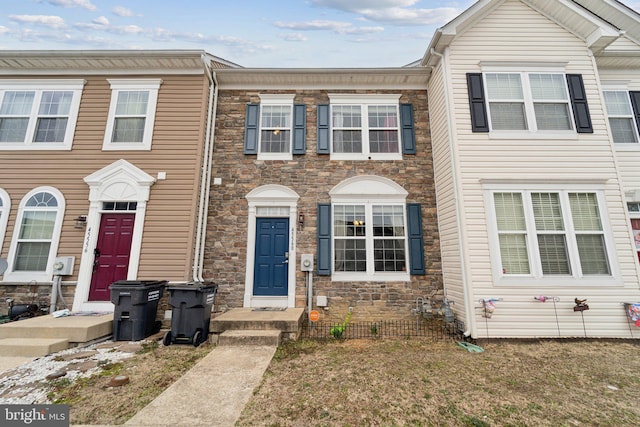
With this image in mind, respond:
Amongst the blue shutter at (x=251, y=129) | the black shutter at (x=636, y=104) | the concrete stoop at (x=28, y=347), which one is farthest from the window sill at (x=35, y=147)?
the black shutter at (x=636, y=104)

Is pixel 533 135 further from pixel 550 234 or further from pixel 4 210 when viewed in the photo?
pixel 4 210

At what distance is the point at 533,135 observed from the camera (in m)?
5.86

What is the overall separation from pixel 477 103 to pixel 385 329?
5599mm

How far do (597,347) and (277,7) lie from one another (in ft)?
50.5

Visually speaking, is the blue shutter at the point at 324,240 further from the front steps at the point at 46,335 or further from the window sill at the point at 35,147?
the window sill at the point at 35,147

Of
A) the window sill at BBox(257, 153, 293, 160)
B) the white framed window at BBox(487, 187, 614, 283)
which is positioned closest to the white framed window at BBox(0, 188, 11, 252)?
the window sill at BBox(257, 153, 293, 160)

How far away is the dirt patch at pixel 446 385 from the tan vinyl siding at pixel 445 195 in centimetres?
134

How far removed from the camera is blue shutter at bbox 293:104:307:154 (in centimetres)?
703

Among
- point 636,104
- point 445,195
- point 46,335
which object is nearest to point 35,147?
point 46,335

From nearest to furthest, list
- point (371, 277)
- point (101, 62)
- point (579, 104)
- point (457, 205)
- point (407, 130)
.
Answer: point (457, 205) < point (579, 104) < point (371, 277) < point (101, 62) < point (407, 130)

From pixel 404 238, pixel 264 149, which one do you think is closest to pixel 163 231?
pixel 264 149

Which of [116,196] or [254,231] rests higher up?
[116,196]

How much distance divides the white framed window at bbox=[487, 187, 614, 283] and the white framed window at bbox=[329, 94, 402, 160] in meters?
2.80

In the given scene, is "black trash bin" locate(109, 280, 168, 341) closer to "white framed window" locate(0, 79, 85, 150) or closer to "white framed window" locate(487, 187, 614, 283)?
"white framed window" locate(0, 79, 85, 150)
